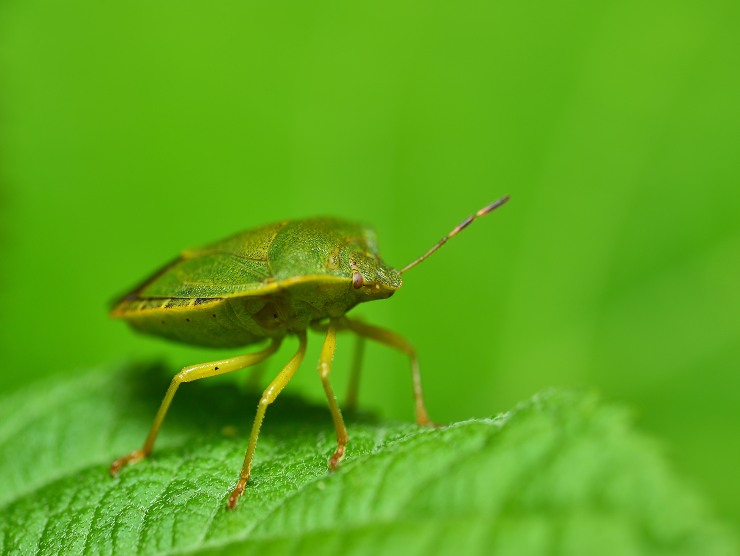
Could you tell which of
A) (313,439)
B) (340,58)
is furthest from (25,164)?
(313,439)

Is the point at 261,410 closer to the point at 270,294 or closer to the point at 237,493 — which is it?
the point at 237,493

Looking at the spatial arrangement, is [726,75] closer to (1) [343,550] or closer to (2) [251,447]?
(2) [251,447]

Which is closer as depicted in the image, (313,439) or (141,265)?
(313,439)

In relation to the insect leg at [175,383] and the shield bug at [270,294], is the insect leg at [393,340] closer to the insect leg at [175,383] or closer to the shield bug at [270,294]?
the shield bug at [270,294]

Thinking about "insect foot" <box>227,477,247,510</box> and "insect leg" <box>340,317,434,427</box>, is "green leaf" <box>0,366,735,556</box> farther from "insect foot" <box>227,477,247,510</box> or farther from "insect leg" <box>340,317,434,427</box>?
"insect leg" <box>340,317,434,427</box>

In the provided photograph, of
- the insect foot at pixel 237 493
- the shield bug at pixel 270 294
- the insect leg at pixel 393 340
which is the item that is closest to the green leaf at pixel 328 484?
the insect foot at pixel 237 493

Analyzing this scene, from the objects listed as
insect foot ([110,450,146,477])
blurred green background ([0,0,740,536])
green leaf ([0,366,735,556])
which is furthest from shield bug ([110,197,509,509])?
blurred green background ([0,0,740,536])

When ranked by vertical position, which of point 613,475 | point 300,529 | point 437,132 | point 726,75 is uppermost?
point 726,75

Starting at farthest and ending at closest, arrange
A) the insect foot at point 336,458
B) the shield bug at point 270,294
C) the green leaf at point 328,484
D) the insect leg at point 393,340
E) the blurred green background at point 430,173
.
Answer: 1. the blurred green background at point 430,173
2. the insect leg at point 393,340
3. the shield bug at point 270,294
4. the insect foot at point 336,458
5. the green leaf at point 328,484
